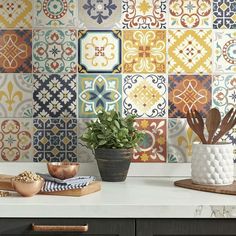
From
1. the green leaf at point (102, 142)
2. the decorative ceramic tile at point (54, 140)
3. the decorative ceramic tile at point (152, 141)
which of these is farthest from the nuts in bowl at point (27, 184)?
the decorative ceramic tile at point (152, 141)

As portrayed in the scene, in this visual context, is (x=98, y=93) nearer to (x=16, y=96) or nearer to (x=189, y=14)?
(x=16, y=96)

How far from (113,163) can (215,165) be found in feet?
1.20

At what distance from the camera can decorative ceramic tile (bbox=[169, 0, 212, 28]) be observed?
6.47ft

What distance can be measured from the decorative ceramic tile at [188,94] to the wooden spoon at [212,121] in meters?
0.15

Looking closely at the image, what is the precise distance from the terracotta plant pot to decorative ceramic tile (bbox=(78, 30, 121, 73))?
1.22ft

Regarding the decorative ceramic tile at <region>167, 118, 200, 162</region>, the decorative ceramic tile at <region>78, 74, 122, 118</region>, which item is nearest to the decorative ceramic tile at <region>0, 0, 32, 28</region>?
the decorative ceramic tile at <region>78, 74, 122, 118</region>

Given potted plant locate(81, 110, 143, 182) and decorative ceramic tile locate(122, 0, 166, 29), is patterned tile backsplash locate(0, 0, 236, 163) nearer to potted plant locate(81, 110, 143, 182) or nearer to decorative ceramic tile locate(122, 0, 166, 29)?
decorative ceramic tile locate(122, 0, 166, 29)

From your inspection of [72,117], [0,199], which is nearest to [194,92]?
[72,117]

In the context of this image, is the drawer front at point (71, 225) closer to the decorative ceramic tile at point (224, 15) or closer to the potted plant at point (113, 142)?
the potted plant at point (113, 142)

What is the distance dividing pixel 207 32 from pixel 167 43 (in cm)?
17

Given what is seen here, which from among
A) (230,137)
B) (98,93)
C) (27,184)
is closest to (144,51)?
(98,93)

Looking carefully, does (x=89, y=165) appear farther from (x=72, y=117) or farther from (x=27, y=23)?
(x=27, y=23)

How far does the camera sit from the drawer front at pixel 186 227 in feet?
4.58

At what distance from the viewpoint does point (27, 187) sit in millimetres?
1466
